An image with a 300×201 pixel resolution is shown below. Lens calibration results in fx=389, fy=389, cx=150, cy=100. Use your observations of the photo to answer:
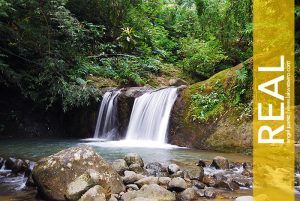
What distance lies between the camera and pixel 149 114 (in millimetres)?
12234

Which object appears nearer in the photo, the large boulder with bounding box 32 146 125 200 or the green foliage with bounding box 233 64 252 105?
the large boulder with bounding box 32 146 125 200

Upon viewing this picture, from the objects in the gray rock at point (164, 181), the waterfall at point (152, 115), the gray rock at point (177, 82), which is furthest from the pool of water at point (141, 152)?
the gray rock at point (177, 82)

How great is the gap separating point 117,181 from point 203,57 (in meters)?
11.5

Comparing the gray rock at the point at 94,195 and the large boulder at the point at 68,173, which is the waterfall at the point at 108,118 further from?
the gray rock at the point at 94,195

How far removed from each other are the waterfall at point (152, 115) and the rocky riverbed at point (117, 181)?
4786 mm

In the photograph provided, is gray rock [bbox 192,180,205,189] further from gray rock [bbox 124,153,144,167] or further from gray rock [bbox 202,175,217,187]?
gray rock [bbox 124,153,144,167]

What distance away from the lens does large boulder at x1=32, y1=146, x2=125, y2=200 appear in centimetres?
551

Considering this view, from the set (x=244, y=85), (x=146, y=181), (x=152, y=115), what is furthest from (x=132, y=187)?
(x=152, y=115)

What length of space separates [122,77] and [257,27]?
7.45m

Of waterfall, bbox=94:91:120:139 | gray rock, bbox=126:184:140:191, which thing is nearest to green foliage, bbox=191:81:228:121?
waterfall, bbox=94:91:120:139

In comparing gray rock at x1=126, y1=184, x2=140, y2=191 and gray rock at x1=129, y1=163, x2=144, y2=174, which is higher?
gray rock at x1=129, y1=163, x2=144, y2=174

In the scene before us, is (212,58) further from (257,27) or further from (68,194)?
(68,194)

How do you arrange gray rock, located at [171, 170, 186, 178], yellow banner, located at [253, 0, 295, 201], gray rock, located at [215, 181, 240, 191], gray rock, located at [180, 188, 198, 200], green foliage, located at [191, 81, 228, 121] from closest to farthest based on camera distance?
gray rock, located at [180, 188, 198, 200] → gray rock, located at [215, 181, 240, 191] → gray rock, located at [171, 170, 186, 178] → yellow banner, located at [253, 0, 295, 201] → green foliage, located at [191, 81, 228, 121]

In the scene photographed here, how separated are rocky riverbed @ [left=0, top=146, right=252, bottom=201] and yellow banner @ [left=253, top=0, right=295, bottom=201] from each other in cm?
116
